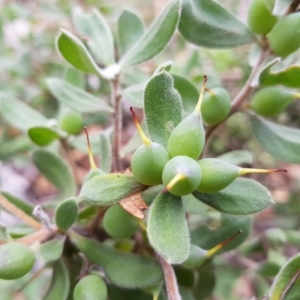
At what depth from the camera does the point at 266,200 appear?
21.8 inches

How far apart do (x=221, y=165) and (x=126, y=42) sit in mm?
417

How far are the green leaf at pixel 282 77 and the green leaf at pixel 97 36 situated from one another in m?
0.30

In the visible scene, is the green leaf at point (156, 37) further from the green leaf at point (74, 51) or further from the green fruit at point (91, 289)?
the green fruit at point (91, 289)

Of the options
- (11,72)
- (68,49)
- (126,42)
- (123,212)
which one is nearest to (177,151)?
(123,212)

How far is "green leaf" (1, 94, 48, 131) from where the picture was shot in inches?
36.4

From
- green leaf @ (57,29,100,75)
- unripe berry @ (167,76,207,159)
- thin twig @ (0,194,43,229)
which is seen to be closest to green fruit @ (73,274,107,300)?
thin twig @ (0,194,43,229)

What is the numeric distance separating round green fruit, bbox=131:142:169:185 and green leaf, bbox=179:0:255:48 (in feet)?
0.90

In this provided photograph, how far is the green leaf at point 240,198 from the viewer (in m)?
0.56

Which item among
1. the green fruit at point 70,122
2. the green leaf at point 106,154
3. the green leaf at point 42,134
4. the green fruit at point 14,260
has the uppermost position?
the green leaf at point 106,154

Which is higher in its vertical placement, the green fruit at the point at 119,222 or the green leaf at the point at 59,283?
the green fruit at the point at 119,222

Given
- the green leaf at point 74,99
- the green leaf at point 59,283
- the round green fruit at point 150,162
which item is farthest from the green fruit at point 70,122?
the round green fruit at point 150,162

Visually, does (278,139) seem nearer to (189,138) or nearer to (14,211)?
(189,138)

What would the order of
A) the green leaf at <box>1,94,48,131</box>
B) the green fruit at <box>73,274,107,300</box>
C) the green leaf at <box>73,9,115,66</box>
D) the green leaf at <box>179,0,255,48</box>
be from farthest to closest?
the green leaf at <box>1,94,48,131</box> < the green leaf at <box>73,9,115,66</box> < the green leaf at <box>179,0,255,48</box> < the green fruit at <box>73,274,107,300</box>

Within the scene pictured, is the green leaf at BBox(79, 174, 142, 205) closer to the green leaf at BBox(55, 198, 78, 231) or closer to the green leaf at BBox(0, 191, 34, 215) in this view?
the green leaf at BBox(55, 198, 78, 231)
